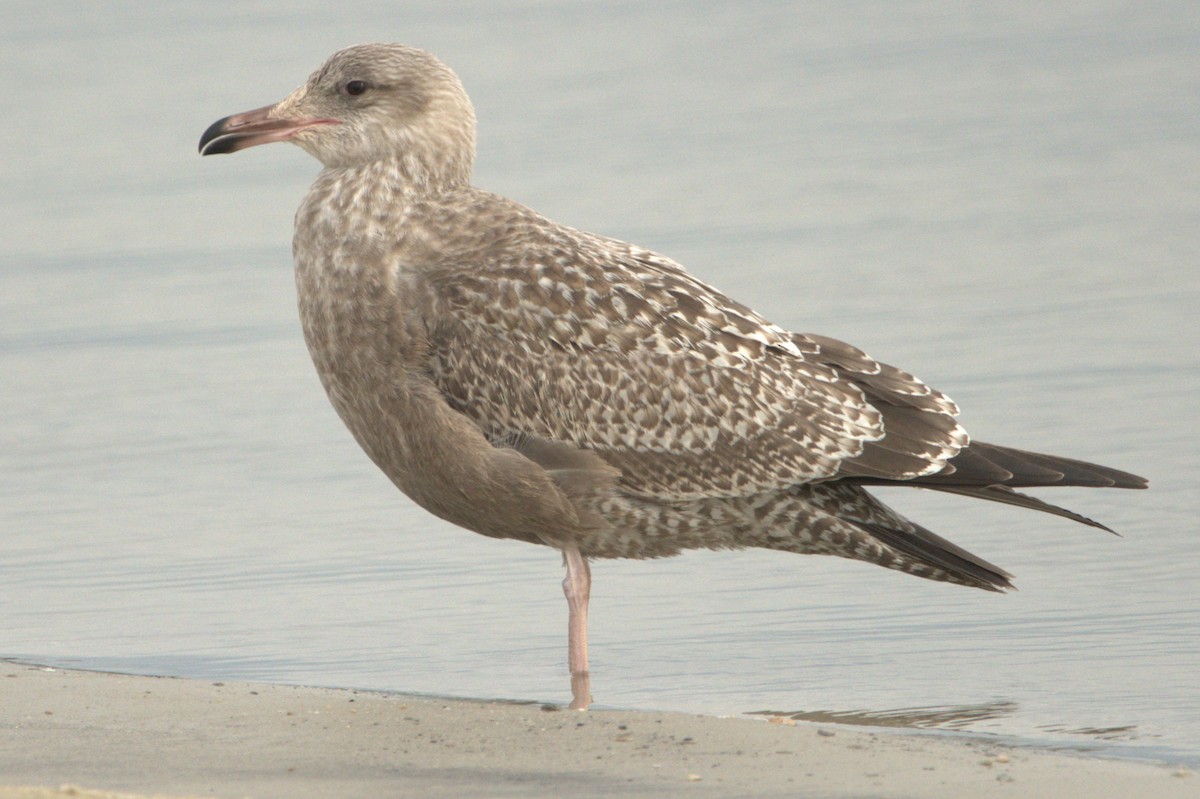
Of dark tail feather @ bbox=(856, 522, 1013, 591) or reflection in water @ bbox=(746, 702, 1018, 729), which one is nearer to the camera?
reflection in water @ bbox=(746, 702, 1018, 729)

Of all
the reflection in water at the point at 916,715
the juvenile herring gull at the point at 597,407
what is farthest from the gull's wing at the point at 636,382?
the reflection in water at the point at 916,715

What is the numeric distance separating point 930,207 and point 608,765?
9.73 m

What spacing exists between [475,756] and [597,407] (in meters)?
1.70

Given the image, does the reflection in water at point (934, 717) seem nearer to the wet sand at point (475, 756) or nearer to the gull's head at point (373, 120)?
the wet sand at point (475, 756)

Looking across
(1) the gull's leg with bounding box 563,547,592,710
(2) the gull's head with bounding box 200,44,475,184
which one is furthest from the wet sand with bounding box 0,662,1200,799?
(2) the gull's head with bounding box 200,44,475,184

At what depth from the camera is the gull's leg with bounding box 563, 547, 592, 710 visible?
7754 millimetres

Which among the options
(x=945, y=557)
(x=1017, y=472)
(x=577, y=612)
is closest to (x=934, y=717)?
(x=945, y=557)

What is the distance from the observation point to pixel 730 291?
12.9m

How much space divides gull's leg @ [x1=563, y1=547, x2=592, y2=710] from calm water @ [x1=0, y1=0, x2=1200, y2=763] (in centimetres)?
19

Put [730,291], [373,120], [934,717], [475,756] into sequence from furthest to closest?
[730,291] → [373,120] → [934,717] → [475,756]

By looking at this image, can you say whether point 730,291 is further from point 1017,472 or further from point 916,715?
point 916,715

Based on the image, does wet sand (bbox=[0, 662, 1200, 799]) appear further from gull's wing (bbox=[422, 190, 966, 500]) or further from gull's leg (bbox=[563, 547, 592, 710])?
gull's wing (bbox=[422, 190, 966, 500])

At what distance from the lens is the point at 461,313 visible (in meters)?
7.59

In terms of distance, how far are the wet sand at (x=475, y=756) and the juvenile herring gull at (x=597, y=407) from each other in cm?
88
